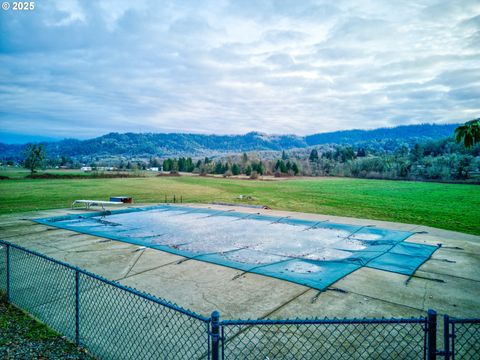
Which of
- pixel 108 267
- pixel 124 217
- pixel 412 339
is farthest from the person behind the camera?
pixel 124 217

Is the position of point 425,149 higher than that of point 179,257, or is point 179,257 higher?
point 425,149

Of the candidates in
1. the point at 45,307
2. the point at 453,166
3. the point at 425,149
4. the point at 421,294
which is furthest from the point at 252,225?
the point at 425,149

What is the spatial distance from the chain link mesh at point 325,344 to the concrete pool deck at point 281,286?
65cm

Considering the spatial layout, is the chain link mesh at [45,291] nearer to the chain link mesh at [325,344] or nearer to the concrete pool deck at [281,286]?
the concrete pool deck at [281,286]

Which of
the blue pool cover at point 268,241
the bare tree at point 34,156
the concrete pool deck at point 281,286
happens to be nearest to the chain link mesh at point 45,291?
the concrete pool deck at point 281,286

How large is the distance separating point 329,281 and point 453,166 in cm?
8249

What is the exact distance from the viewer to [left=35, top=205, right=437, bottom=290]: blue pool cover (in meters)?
8.50

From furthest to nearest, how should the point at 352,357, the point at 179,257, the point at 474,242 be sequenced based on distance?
the point at 474,242 → the point at 179,257 → the point at 352,357

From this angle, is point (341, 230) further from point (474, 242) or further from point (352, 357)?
point (352, 357)

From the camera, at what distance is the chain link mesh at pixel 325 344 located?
176 inches

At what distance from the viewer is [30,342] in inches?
190

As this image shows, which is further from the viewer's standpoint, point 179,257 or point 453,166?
point 453,166

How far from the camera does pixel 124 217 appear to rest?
1708 cm

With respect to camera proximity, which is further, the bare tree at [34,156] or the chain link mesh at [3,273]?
the bare tree at [34,156]
